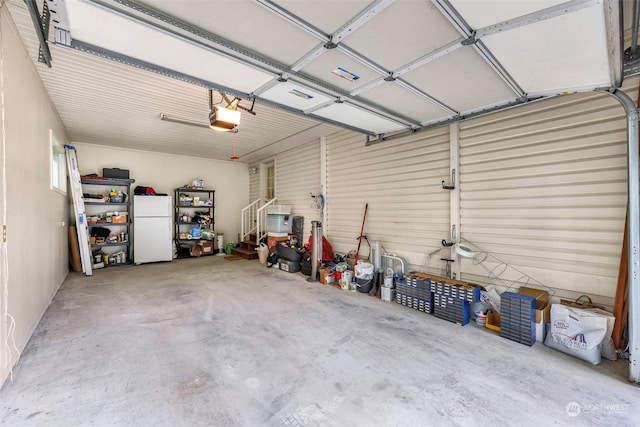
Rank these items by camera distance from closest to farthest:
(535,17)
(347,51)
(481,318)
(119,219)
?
1. (535,17)
2. (347,51)
3. (481,318)
4. (119,219)

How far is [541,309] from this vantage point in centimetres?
289

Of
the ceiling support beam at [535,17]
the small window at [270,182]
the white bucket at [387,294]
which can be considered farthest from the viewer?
the small window at [270,182]

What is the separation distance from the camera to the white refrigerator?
23.3 ft

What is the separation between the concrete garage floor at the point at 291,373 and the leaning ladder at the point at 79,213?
2341 mm

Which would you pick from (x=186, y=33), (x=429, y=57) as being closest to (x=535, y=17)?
(x=429, y=57)

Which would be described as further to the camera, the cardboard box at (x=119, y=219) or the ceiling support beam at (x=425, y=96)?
the cardboard box at (x=119, y=219)

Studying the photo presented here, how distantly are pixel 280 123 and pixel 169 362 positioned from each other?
4.44 m

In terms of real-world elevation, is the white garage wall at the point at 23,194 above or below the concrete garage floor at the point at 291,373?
above

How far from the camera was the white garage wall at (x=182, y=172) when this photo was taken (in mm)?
7172

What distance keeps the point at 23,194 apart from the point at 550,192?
19.3 ft

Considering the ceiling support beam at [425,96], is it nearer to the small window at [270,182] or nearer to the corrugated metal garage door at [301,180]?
the corrugated metal garage door at [301,180]

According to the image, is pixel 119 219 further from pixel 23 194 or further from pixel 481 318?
pixel 481 318

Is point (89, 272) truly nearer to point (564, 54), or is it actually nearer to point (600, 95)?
point (564, 54)

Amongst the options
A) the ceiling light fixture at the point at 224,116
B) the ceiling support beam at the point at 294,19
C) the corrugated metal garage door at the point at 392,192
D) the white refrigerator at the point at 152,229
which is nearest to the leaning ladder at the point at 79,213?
the white refrigerator at the point at 152,229
